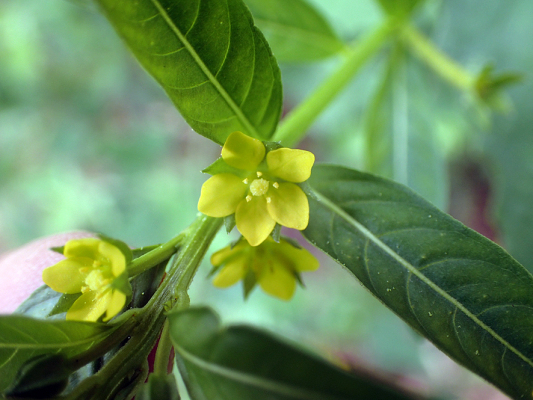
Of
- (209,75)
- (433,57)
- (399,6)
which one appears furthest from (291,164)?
(433,57)

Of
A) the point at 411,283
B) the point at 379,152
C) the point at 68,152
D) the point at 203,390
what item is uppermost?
the point at 379,152

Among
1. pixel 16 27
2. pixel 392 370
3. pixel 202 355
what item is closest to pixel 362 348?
pixel 392 370

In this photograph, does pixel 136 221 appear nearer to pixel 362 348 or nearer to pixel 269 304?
pixel 269 304

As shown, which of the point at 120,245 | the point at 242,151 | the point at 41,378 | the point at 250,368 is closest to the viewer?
the point at 250,368

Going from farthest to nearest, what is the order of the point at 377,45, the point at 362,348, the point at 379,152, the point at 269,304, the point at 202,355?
1. the point at 362,348
2. the point at 269,304
3. the point at 379,152
4. the point at 377,45
5. the point at 202,355

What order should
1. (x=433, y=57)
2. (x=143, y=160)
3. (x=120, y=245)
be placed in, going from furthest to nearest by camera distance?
(x=143, y=160) < (x=433, y=57) < (x=120, y=245)

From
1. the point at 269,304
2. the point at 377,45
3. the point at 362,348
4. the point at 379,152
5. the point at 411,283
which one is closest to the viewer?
the point at 411,283

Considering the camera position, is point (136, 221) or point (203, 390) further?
point (136, 221)

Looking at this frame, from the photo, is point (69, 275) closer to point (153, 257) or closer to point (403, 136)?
point (153, 257)
